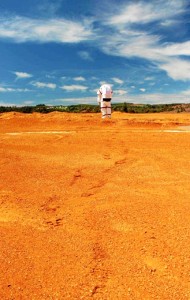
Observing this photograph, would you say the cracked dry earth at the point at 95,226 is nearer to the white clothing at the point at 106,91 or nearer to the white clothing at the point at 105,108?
the white clothing at the point at 106,91

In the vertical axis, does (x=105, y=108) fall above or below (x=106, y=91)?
below

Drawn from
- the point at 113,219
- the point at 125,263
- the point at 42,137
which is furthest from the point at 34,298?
the point at 42,137

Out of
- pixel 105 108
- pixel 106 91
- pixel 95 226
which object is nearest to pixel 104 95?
pixel 106 91

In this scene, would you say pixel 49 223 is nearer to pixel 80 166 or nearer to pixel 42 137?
pixel 80 166

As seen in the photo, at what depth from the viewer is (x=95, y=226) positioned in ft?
16.1

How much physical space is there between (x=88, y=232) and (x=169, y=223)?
3.52 feet

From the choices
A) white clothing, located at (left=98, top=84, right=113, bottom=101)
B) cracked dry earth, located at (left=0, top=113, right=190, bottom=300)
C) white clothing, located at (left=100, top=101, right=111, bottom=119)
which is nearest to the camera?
cracked dry earth, located at (left=0, top=113, right=190, bottom=300)

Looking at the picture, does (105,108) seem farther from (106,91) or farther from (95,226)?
(95,226)

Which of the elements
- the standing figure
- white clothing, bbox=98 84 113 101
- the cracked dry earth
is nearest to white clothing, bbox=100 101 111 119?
the standing figure

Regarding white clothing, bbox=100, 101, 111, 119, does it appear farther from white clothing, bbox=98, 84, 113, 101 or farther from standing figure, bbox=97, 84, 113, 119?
white clothing, bbox=98, 84, 113, 101

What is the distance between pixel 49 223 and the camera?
5.04m

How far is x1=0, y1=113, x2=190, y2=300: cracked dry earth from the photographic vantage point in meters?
3.61

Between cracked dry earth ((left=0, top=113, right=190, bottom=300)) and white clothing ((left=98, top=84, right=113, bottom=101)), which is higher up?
white clothing ((left=98, top=84, right=113, bottom=101))

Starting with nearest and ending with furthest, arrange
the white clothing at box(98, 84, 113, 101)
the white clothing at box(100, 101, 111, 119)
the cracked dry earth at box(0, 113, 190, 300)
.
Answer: the cracked dry earth at box(0, 113, 190, 300)
the white clothing at box(98, 84, 113, 101)
the white clothing at box(100, 101, 111, 119)
